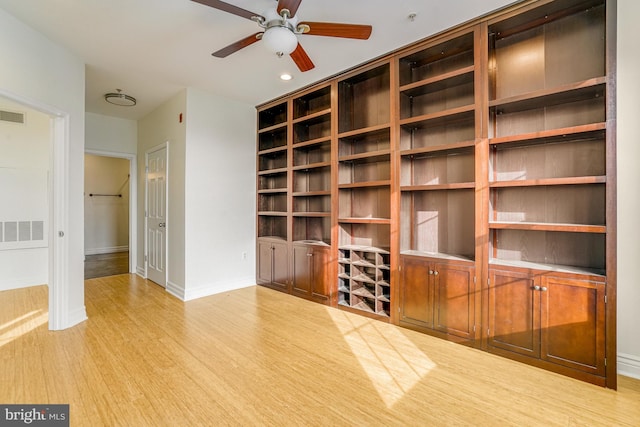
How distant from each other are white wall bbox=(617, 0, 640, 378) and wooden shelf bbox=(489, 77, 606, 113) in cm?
20

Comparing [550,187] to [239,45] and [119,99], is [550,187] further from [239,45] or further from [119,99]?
[119,99]

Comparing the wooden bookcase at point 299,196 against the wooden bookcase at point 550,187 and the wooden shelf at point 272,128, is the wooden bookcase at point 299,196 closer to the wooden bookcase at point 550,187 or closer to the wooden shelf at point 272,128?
the wooden shelf at point 272,128

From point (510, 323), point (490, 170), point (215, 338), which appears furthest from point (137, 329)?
point (490, 170)

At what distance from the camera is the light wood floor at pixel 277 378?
1.84 metres

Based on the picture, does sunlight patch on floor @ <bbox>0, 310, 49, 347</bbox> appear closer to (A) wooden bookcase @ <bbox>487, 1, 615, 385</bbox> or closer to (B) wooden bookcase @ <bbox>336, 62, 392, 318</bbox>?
(B) wooden bookcase @ <bbox>336, 62, 392, 318</bbox>

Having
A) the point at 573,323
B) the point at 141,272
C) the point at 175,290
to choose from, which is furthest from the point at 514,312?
the point at 141,272

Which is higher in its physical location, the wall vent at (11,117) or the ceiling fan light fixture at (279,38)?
the wall vent at (11,117)

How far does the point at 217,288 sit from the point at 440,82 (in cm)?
386

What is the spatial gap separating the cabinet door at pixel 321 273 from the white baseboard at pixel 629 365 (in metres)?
2.64

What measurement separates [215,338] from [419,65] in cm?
356

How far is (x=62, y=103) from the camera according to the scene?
3074 mm

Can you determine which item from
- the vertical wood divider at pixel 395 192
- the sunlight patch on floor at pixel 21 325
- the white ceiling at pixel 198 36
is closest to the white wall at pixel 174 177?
the white ceiling at pixel 198 36

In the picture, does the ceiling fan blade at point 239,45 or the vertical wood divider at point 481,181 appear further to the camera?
the vertical wood divider at point 481,181

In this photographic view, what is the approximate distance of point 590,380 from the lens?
216 cm
